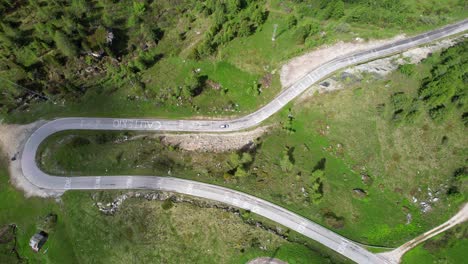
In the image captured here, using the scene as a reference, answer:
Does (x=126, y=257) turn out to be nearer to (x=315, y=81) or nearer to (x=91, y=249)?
(x=91, y=249)

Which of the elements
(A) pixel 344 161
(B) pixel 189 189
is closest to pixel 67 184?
(B) pixel 189 189

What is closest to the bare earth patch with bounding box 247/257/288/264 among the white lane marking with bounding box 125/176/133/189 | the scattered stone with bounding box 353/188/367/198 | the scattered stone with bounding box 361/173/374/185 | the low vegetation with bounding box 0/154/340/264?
the low vegetation with bounding box 0/154/340/264

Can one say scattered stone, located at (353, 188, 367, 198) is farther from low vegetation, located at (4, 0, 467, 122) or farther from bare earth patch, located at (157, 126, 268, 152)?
low vegetation, located at (4, 0, 467, 122)

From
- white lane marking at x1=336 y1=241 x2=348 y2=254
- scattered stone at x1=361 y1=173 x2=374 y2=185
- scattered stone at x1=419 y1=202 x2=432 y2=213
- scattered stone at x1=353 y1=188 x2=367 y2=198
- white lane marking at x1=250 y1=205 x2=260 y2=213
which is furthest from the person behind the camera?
scattered stone at x1=361 y1=173 x2=374 y2=185

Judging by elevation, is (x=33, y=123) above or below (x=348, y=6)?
below

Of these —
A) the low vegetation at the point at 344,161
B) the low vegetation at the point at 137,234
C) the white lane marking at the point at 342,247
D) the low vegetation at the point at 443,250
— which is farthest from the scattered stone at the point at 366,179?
the low vegetation at the point at 137,234

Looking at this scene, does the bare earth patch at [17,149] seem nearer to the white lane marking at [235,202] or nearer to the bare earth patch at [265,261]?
the white lane marking at [235,202]

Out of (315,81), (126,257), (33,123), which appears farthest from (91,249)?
(315,81)

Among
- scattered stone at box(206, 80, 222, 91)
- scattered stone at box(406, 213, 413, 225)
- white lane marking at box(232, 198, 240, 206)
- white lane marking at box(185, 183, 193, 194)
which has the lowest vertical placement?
white lane marking at box(185, 183, 193, 194)
